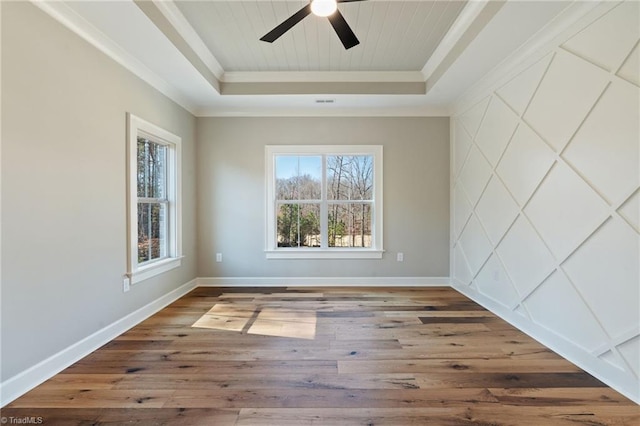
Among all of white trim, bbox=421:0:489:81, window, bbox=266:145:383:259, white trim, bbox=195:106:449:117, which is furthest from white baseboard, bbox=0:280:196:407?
white trim, bbox=421:0:489:81

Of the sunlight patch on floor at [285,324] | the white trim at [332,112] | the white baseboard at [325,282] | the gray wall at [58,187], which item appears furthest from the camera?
the white baseboard at [325,282]

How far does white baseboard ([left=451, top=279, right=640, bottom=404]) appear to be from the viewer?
1.75m

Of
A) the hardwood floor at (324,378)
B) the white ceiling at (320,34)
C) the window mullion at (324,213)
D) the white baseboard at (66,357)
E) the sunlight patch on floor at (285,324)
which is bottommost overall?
the hardwood floor at (324,378)

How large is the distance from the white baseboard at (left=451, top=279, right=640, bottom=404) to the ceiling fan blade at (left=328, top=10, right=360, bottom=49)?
2.76 metres

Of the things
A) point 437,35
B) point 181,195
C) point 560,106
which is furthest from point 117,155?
point 560,106

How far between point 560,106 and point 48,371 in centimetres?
402

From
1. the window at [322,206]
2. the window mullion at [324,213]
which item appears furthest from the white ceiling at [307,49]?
the window mullion at [324,213]

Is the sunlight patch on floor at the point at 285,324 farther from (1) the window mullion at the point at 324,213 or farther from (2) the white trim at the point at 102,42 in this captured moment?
(2) the white trim at the point at 102,42

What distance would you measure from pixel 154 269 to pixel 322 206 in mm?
2219

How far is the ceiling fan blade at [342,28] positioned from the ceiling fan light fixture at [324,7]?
0.03 m

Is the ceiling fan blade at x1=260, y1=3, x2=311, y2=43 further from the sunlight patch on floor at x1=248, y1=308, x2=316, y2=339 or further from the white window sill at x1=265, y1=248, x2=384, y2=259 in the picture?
the white window sill at x1=265, y1=248, x2=384, y2=259

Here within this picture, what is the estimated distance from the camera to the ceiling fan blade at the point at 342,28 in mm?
1981

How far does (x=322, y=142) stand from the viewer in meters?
4.11

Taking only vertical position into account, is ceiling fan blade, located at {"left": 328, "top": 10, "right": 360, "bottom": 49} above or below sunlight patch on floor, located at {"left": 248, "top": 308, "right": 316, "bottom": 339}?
above
